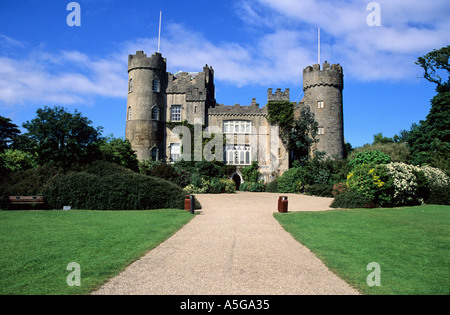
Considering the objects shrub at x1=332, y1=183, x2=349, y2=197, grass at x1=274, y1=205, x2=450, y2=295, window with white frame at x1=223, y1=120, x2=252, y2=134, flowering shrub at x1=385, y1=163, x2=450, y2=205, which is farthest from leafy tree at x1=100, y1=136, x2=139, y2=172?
flowering shrub at x1=385, y1=163, x2=450, y2=205

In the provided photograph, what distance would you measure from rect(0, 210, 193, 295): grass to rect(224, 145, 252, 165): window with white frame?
19326 mm

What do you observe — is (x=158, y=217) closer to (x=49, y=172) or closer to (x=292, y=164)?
(x=49, y=172)

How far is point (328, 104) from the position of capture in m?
33.2

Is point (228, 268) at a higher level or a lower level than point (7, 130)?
lower

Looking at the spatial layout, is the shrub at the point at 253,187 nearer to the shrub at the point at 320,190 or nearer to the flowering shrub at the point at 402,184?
the shrub at the point at 320,190

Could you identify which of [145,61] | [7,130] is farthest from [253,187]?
[7,130]

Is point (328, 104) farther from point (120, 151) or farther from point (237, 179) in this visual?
point (120, 151)

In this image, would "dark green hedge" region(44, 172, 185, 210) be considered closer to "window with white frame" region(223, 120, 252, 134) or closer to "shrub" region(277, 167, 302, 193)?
"shrub" region(277, 167, 302, 193)

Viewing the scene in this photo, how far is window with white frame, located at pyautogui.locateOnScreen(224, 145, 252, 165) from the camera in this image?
3250cm

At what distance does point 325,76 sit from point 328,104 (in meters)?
3.22

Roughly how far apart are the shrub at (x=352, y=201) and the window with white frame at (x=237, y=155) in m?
15.7

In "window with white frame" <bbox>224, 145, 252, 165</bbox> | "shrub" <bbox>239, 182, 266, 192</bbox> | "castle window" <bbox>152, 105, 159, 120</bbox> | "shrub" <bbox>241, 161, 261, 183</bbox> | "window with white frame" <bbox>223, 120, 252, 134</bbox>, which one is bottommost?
"shrub" <bbox>239, 182, 266, 192</bbox>

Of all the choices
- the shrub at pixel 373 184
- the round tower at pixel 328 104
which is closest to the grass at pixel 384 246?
the shrub at pixel 373 184

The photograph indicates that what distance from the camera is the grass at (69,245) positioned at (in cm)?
520
